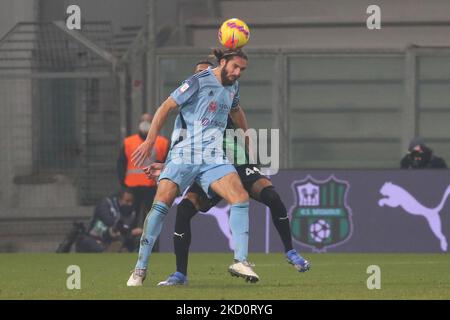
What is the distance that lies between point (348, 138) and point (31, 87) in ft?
16.4

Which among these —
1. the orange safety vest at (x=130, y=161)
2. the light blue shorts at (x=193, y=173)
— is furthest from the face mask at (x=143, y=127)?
the light blue shorts at (x=193, y=173)

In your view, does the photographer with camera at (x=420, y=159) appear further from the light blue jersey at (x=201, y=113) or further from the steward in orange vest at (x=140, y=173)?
the light blue jersey at (x=201, y=113)

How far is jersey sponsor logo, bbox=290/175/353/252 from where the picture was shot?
18406 millimetres

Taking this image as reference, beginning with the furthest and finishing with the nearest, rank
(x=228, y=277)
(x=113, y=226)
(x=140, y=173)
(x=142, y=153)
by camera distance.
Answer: (x=140, y=173), (x=113, y=226), (x=228, y=277), (x=142, y=153)

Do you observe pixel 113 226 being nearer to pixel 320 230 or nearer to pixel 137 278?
pixel 320 230

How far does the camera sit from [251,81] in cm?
2209

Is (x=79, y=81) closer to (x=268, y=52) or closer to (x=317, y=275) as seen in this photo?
(x=268, y=52)

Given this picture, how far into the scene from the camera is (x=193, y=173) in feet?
36.3

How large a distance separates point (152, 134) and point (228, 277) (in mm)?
2308

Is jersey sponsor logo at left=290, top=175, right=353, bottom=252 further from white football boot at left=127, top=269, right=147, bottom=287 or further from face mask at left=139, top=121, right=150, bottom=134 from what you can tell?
white football boot at left=127, top=269, right=147, bottom=287

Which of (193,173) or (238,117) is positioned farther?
(238,117)

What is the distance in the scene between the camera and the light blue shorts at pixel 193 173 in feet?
36.1

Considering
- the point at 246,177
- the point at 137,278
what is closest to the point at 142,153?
the point at 137,278

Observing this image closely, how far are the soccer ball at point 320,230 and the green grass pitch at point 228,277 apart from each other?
0.88 meters
